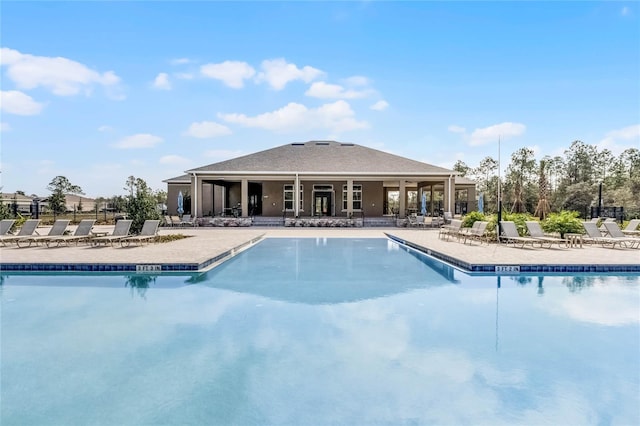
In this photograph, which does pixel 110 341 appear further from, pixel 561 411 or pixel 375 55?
pixel 375 55

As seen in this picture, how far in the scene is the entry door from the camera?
2738 cm

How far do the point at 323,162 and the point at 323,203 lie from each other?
341 centimetres

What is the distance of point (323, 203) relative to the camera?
90.3ft

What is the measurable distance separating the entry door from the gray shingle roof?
8.96 ft

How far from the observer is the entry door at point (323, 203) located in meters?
27.4

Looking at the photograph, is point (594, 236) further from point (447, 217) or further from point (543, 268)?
point (447, 217)

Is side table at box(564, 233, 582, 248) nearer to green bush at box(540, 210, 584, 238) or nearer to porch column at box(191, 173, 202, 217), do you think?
green bush at box(540, 210, 584, 238)

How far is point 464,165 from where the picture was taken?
53.1m

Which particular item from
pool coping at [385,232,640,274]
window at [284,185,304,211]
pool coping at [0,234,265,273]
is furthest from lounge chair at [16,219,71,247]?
window at [284,185,304,211]

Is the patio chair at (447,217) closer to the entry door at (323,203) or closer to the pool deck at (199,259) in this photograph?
the entry door at (323,203)

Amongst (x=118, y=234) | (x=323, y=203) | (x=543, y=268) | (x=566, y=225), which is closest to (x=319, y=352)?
(x=543, y=268)

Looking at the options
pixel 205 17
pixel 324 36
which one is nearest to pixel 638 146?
pixel 324 36

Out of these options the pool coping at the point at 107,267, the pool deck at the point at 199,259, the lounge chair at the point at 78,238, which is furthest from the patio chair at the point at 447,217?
the lounge chair at the point at 78,238

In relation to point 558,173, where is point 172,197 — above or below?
below
